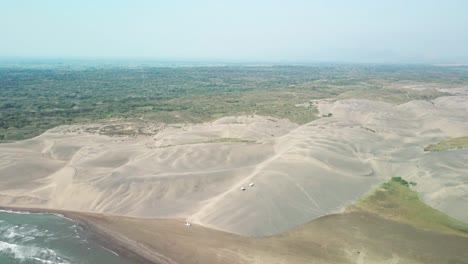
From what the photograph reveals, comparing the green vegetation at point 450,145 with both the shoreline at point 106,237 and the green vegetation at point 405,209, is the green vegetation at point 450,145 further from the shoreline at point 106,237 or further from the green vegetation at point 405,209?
the shoreline at point 106,237

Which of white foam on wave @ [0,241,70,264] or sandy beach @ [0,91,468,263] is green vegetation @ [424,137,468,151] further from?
white foam on wave @ [0,241,70,264]

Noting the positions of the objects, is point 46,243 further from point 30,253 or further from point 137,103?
point 137,103

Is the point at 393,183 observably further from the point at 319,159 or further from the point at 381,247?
the point at 381,247

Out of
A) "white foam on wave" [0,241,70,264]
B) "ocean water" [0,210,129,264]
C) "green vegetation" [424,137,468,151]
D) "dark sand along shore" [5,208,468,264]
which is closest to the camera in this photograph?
"white foam on wave" [0,241,70,264]

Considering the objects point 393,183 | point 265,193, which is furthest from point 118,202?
point 393,183

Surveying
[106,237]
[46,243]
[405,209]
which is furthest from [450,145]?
[46,243]

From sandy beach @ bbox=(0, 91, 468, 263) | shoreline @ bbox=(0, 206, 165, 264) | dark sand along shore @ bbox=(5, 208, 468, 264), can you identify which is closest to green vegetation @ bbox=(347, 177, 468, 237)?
sandy beach @ bbox=(0, 91, 468, 263)

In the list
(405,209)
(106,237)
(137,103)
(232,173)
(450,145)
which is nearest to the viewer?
(106,237)
